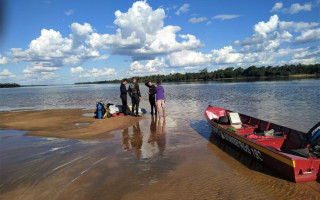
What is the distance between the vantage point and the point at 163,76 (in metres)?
155

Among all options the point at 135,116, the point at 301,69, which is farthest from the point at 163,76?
the point at 135,116

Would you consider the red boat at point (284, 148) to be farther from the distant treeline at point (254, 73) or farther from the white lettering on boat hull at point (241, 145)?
the distant treeline at point (254, 73)

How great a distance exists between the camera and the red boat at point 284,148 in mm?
4594

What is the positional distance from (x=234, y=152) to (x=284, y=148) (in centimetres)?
140

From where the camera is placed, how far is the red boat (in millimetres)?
4594

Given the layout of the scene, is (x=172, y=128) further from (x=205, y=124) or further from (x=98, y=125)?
(x=98, y=125)

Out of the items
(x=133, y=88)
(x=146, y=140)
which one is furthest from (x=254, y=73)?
(x=146, y=140)

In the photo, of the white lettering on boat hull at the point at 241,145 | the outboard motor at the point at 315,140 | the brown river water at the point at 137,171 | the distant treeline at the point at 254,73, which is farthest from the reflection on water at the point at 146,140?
the distant treeline at the point at 254,73

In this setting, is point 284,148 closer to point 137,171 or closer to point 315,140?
point 315,140

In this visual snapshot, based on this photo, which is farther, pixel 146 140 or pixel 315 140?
pixel 146 140

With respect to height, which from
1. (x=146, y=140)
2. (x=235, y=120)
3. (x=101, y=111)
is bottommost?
(x=146, y=140)

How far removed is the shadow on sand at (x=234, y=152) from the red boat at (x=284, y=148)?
0.18 metres

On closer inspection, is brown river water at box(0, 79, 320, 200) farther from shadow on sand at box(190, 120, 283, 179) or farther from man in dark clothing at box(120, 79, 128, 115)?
man in dark clothing at box(120, 79, 128, 115)

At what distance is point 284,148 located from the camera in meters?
6.32
